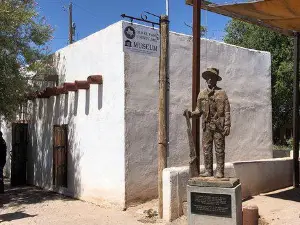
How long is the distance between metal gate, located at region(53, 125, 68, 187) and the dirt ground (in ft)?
2.23

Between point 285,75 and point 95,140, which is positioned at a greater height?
point 285,75

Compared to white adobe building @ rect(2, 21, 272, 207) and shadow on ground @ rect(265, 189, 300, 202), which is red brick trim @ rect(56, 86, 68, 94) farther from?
shadow on ground @ rect(265, 189, 300, 202)

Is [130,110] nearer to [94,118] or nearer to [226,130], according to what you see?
[94,118]

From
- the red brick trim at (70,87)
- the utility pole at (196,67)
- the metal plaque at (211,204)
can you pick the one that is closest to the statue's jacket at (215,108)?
the metal plaque at (211,204)

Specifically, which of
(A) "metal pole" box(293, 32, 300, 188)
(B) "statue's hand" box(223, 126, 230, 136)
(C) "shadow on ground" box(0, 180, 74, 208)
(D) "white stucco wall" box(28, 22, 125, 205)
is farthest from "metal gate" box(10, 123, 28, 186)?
(B) "statue's hand" box(223, 126, 230, 136)

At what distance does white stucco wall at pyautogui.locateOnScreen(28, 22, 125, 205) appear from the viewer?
935 centimetres

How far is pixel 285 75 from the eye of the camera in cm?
2195

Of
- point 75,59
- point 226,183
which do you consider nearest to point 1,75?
point 75,59

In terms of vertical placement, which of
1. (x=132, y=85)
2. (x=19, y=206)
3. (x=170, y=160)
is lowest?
(x=19, y=206)

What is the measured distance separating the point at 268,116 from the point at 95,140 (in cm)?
534

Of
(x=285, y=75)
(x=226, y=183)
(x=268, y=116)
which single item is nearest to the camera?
(x=226, y=183)

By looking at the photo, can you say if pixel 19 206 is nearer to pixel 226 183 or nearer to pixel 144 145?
pixel 144 145

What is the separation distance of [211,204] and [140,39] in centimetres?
448

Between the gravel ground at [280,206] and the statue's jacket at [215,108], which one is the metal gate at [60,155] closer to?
the gravel ground at [280,206]
